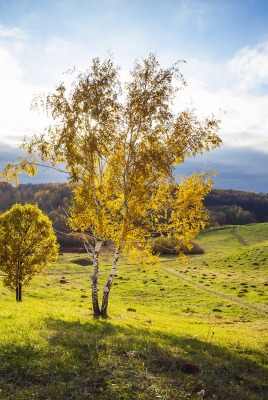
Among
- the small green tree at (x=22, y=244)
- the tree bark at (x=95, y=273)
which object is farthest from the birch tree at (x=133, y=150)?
the small green tree at (x=22, y=244)

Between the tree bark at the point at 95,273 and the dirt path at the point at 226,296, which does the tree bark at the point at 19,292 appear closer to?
the tree bark at the point at 95,273

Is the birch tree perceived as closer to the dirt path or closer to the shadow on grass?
the shadow on grass

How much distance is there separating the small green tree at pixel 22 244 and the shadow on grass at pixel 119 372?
93.7 ft

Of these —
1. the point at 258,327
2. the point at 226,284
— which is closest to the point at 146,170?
the point at 258,327

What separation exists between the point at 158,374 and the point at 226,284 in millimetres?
53888

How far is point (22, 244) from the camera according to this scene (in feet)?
137

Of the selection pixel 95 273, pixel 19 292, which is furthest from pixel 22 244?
pixel 95 273

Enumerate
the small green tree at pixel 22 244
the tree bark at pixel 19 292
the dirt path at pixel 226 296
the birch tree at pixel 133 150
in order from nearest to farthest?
the birch tree at pixel 133 150, the small green tree at pixel 22 244, the tree bark at pixel 19 292, the dirt path at pixel 226 296

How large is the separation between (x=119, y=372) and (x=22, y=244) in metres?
33.2

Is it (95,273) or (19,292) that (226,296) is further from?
(95,273)

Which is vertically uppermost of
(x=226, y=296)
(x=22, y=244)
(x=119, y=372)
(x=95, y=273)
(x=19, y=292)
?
(x=22, y=244)

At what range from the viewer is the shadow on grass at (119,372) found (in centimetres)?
1012

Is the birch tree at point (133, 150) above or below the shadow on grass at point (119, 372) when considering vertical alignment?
above

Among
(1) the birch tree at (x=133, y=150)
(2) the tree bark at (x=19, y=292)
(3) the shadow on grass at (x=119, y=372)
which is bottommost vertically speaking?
(2) the tree bark at (x=19, y=292)
